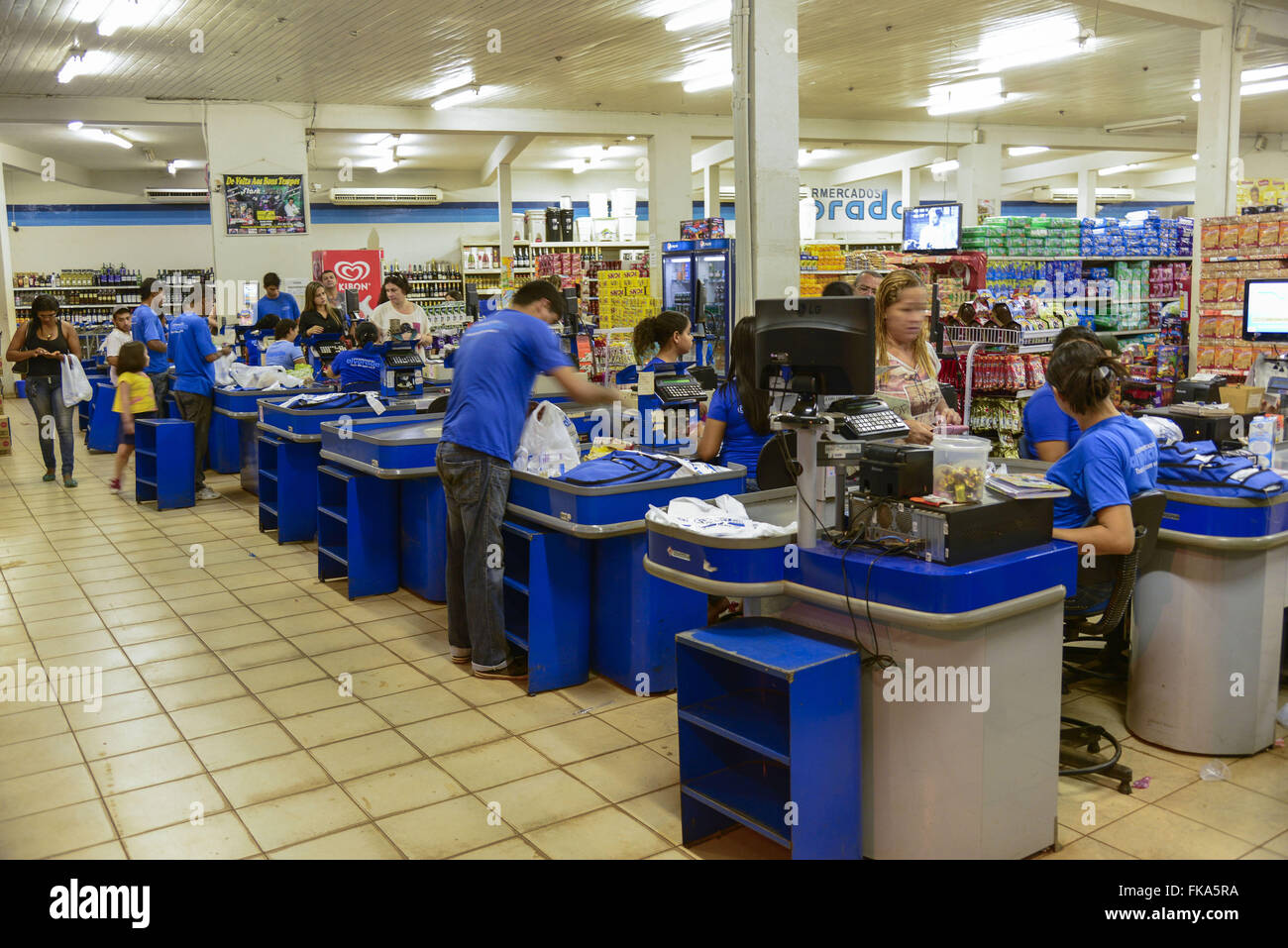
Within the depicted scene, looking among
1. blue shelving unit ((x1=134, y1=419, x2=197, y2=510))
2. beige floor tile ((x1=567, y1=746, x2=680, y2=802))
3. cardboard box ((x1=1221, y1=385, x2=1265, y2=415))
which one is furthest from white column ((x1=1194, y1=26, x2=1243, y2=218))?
blue shelving unit ((x1=134, y1=419, x2=197, y2=510))

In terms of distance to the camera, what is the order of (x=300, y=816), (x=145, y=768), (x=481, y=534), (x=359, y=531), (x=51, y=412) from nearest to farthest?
1. (x=300, y=816)
2. (x=145, y=768)
3. (x=481, y=534)
4. (x=359, y=531)
5. (x=51, y=412)

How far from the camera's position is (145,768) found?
12.6 feet

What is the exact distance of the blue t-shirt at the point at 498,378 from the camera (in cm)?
452

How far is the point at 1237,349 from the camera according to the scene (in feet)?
26.8

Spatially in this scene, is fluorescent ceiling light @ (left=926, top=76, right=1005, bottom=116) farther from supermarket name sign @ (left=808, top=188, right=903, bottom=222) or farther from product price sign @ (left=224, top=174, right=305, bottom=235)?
product price sign @ (left=224, top=174, right=305, bottom=235)

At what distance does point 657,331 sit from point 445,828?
3.34 metres

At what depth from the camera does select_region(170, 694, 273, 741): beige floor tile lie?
13.7ft

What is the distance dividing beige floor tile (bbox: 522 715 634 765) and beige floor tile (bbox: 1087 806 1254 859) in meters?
1.71

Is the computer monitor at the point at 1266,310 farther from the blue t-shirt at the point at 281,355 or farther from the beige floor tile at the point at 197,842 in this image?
the blue t-shirt at the point at 281,355

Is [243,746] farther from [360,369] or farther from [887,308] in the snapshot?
[360,369]

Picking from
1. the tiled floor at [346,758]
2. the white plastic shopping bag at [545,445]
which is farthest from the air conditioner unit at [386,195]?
the white plastic shopping bag at [545,445]

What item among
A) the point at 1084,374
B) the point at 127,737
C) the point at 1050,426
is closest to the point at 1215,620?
the point at 1084,374

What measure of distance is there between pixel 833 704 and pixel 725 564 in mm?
511
